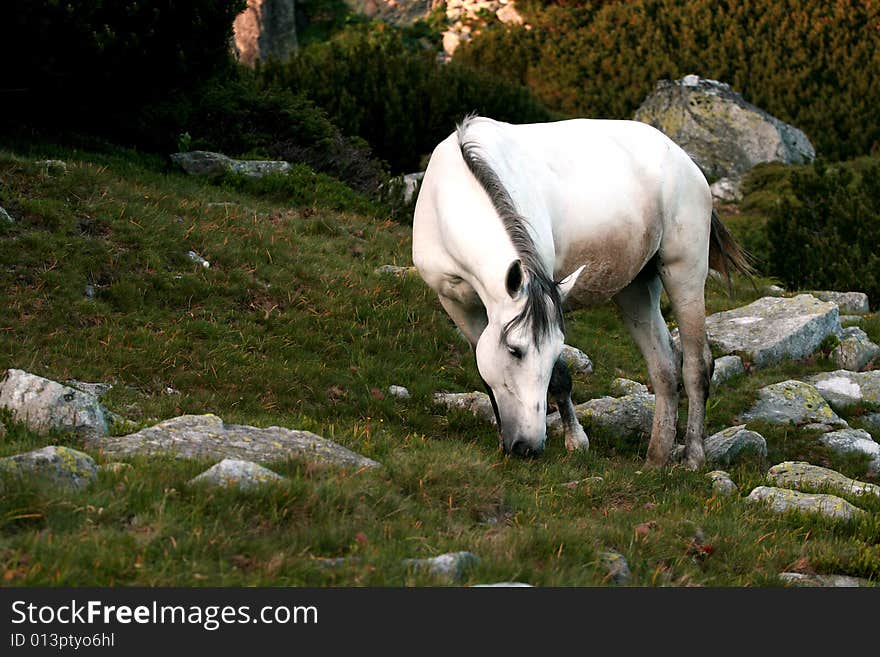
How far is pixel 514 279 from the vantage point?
670 cm

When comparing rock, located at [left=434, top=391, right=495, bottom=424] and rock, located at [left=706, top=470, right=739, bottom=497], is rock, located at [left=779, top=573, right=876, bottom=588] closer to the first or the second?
rock, located at [left=706, top=470, right=739, bottom=497]

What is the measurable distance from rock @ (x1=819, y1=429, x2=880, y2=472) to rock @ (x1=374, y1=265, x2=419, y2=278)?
15.2 feet

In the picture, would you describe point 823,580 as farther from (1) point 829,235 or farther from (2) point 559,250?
(1) point 829,235

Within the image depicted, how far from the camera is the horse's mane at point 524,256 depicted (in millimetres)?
6711

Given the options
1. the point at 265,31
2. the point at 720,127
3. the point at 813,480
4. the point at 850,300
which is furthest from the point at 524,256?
the point at 265,31

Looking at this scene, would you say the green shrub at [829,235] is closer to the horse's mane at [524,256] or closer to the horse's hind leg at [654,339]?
the horse's hind leg at [654,339]

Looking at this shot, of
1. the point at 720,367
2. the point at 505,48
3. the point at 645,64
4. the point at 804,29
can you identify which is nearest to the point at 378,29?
the point at 505,48

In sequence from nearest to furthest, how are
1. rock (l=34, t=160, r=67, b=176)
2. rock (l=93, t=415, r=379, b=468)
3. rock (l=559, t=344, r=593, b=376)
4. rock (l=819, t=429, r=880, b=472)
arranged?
rock (l=93, t=415, r=379, b=468), rock (l=819, t=429, r=880, b=472), rock (l=559, t=344, r=593, b=376), rock (l=34, t=160, r=67, b=176)

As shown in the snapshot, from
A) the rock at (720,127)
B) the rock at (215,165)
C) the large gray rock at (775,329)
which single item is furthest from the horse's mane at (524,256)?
the rock at (720,127)

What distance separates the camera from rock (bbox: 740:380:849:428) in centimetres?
1017

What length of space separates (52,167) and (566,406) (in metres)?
6.62

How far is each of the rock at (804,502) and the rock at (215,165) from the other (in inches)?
362

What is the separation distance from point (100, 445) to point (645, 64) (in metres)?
23.4

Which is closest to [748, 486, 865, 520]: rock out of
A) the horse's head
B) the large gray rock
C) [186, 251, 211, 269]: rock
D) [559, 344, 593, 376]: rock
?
the horse's head
